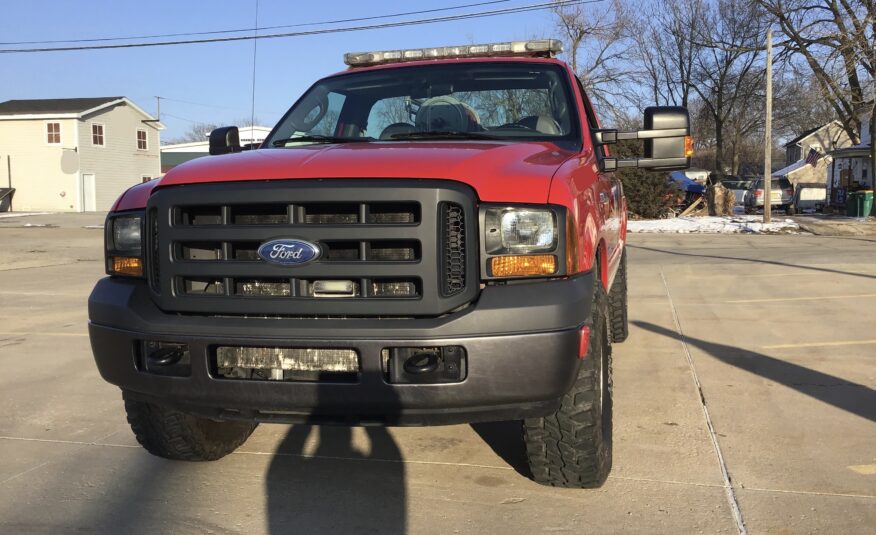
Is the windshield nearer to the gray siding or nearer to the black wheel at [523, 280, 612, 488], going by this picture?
the black wheel at [523, 280, 612, 488]

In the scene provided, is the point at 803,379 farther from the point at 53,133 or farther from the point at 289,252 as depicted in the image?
the point at 53,133

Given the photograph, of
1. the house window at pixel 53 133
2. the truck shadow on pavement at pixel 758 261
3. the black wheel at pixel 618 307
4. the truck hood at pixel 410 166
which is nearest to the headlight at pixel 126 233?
the truck hood at pixel 410 166

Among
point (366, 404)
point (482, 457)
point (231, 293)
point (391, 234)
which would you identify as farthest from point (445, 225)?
point (482, 457)

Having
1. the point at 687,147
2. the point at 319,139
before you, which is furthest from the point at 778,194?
the point at 319,139

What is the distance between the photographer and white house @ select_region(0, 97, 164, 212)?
125 feet

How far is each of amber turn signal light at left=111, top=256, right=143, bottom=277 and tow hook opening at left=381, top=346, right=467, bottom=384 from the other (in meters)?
1.17

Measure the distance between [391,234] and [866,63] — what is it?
24.4 meters

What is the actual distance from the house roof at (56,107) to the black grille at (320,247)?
129 feet

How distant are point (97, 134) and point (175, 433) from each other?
40.6m

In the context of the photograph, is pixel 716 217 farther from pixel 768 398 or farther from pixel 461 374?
A: pixel 461 374

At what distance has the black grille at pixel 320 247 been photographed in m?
2.67

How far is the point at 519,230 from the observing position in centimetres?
276

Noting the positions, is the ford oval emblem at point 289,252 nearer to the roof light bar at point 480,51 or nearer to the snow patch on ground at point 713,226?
the roof light bar at point 480,51

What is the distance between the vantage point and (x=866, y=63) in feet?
73.7
